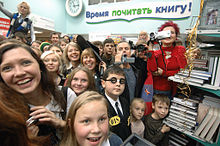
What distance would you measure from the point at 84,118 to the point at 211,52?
6.86ft

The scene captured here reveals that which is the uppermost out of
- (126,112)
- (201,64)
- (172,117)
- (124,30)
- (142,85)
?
(124,30)

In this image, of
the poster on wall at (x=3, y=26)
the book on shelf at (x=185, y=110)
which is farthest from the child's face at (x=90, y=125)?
the poster on wall at (x=3, y=26)

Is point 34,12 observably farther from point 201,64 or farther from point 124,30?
point 201,64

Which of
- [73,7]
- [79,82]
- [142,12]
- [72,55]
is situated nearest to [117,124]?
[79,82]

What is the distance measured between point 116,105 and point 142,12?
16.0ft

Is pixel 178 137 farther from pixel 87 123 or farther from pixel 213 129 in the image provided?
pixel 87 123

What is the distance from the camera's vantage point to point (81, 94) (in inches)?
33.7

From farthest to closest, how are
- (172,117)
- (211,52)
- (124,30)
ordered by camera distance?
(124,30)
(211,52)
(172,117)

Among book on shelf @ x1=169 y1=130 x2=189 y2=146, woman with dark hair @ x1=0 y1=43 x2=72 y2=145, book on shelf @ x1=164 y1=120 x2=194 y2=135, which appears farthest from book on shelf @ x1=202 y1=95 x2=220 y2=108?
woman with dark hair @ x1=0 y1=43 x2=72 y2=145

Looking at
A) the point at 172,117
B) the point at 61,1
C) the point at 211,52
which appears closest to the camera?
the point at 172,117

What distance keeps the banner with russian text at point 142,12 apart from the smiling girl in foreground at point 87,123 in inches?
196

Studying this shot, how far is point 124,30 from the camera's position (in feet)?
17.5

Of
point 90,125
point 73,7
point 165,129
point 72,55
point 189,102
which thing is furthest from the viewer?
point 73,7

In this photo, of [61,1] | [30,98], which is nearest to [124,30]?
[61,1]
